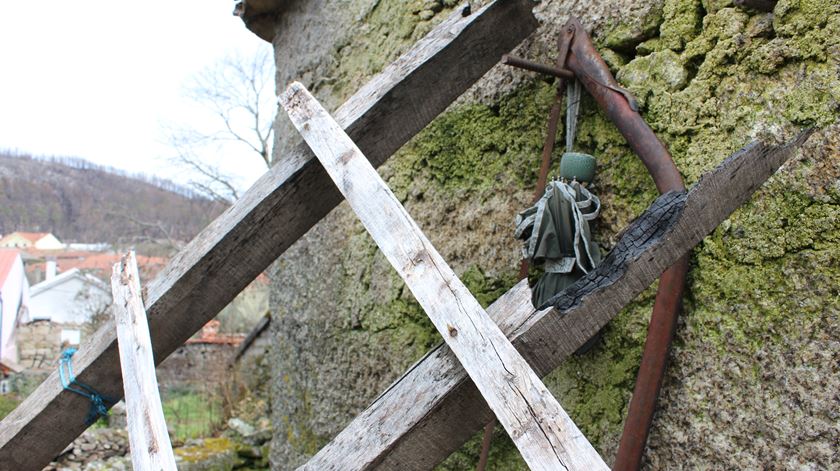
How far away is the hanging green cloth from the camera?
1.71 metres

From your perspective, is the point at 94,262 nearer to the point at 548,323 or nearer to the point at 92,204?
the point at 92,204

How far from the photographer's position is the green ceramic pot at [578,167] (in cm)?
176

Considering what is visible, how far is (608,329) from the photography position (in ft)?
5.73

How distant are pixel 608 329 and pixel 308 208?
90 centimetres

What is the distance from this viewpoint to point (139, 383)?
154 centimetres

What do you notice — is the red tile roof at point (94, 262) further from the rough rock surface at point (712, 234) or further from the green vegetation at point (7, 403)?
the rough rock surface at point (712, 234)

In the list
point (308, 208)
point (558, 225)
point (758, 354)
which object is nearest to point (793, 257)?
point (758, 354)

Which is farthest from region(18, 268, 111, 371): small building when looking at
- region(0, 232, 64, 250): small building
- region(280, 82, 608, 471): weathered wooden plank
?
region(280, 82, 608, 471): weathered wooden plank

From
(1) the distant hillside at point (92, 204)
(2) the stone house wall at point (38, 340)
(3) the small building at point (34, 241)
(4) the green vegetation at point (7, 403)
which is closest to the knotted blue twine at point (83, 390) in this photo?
(4) the green vegetation at point (7, 403)

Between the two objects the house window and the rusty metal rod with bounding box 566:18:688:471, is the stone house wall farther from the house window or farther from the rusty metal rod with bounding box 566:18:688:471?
the rusty metal rod with bounding box 566:18:688:471

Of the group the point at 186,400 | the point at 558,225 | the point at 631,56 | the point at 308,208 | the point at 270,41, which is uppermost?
the point at 270,41

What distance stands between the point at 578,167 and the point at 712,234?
40 centimetres

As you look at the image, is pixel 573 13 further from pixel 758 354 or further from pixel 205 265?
pixel 205 265

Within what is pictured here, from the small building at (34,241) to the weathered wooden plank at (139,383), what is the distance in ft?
90.5
